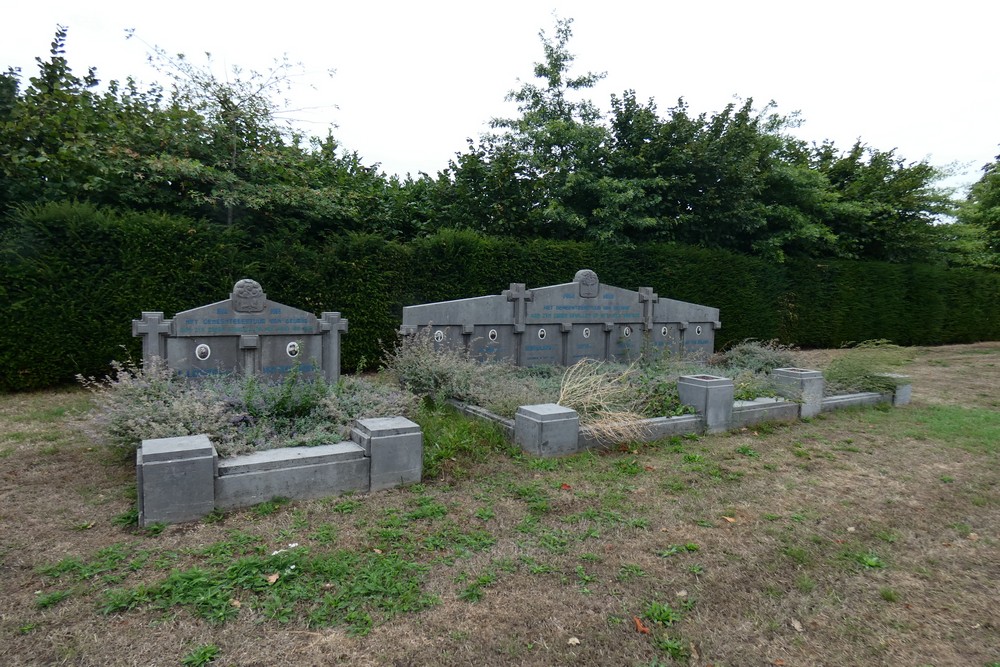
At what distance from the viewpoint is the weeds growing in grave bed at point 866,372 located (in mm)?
7629

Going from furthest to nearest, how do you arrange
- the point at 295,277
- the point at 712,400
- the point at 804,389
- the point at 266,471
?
the point at 295,277, the point at 804,389, the point at 712,400, the point at 266,471

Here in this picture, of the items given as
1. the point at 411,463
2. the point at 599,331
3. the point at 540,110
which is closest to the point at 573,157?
the point at 540,110

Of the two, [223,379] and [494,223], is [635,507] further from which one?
[494,223]

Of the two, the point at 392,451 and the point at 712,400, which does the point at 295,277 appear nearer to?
the point at 392,451

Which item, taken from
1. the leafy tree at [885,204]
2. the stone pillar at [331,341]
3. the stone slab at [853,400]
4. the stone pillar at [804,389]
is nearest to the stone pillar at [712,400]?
the stone pillar at [804,389]

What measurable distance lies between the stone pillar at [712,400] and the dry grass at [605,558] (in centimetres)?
61

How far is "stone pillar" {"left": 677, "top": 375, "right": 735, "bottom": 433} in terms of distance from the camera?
5.82 metres

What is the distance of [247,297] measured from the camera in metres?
6.15

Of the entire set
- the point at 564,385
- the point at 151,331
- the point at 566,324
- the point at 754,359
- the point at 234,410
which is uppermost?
the point at 566,324

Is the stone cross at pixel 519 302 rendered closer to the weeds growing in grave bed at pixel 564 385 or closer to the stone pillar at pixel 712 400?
the weeds growing in grave bed at pixel 564 385

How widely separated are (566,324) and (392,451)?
4.72 m

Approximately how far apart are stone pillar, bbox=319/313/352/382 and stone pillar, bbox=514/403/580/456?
2.65m

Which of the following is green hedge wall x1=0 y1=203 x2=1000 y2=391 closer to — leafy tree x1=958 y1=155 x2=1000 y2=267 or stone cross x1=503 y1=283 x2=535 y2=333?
stone cross x1=503 y1=283 x2=535 y2=333

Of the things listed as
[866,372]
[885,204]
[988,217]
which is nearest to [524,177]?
[866,372]
